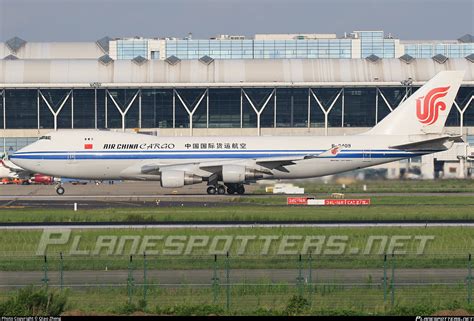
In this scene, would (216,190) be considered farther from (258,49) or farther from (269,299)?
(258,49)

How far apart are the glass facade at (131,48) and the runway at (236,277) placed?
122 meters

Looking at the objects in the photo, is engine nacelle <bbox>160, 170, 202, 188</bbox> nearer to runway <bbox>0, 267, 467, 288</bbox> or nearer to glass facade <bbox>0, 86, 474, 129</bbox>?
runway <bbox>0, 267, 467, 288</bbox>

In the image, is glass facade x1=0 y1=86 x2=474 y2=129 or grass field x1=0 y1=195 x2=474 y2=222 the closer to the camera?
grass field x1=0 y1=195 x2=474 y2=222

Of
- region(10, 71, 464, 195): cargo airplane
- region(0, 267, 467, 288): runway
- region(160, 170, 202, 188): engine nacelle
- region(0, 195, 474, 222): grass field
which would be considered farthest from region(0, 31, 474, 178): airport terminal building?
region(0, 267, 467, 288): runway

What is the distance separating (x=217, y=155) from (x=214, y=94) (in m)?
46.5

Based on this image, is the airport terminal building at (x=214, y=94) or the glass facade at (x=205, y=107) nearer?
the airport terminal building at (x=214, y=94)

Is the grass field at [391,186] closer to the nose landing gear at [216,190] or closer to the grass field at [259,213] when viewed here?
the nose landing gear at [216,190]

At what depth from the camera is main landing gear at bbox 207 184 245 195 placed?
76750mm

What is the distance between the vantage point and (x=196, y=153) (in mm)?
77688

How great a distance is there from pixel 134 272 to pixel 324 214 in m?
23.1

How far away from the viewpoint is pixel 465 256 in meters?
38.1

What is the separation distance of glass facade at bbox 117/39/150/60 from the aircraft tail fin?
80.8 m

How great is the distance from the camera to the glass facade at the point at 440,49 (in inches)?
6181

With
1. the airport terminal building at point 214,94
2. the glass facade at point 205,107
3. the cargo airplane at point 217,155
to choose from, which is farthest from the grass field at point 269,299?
the glass facade at point 205,107
